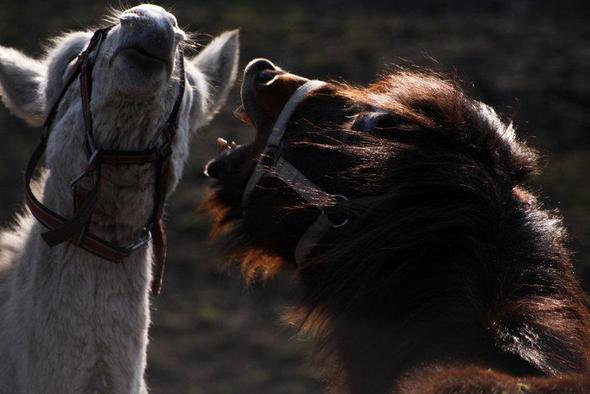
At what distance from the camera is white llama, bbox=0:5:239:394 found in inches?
110

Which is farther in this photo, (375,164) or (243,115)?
(243,115)

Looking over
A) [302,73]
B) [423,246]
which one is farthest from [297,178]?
[302,73]

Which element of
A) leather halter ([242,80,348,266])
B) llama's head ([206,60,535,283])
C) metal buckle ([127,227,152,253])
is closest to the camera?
llama's head ([206,60,535,283])

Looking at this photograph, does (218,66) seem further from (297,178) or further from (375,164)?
(375,164)

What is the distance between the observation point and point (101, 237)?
117 inches

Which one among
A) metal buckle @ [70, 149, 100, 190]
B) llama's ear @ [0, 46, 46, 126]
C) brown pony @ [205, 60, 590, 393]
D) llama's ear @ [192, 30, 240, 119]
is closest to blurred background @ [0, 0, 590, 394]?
llama's ear @ [192, 30, 240, 119]

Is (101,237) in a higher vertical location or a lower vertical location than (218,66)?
lower

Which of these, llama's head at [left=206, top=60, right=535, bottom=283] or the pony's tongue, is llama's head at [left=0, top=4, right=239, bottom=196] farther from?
llama's head at [left=206, top=60, right=535, bottom=283]

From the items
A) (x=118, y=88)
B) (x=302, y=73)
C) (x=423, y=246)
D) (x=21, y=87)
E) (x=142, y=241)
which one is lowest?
(x=302, y=73)

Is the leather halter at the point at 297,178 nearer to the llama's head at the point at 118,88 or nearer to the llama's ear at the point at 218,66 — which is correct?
the llama's head at the point at 118,88

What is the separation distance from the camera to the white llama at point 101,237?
2787mm

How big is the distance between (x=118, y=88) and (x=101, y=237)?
0.49m

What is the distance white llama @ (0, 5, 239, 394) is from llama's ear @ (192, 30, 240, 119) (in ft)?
2.19

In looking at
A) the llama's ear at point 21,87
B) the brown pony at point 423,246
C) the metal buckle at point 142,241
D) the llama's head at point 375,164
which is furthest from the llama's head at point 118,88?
the brown pony at point 423,246
